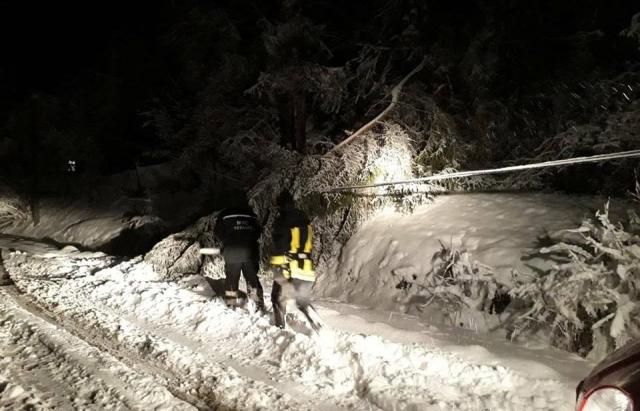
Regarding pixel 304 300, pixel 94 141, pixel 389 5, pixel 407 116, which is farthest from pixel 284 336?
pixel 94 141

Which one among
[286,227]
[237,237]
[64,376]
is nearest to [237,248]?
[237,237]

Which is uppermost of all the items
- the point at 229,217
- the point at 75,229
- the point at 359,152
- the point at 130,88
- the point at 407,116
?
the point at 130,88

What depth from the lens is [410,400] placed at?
394 cm

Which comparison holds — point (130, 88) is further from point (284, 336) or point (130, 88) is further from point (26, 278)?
point (284, 336)

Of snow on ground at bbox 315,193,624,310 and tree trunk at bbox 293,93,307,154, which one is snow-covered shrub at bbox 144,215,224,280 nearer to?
snow on ground at bbox 315,193,624,310

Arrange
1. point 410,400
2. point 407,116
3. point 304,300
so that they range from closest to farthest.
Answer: point 410,400
point 304,300
point 407,116

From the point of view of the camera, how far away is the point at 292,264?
18.0 ft

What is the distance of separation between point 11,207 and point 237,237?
49.9 ft

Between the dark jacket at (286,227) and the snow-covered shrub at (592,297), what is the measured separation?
2.62 meters

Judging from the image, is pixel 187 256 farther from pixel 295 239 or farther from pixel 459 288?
pixel 459 288

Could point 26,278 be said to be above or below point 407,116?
below

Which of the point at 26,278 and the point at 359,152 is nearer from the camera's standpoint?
the point at 26,278

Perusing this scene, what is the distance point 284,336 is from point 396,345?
49.5 inches

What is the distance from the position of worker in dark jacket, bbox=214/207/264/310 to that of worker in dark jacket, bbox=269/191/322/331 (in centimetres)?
85
